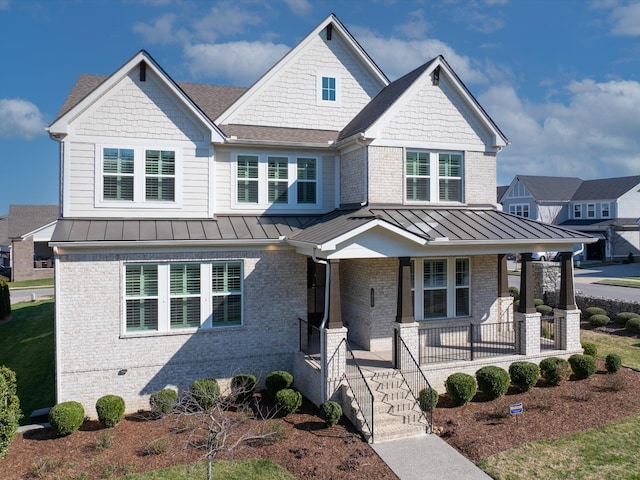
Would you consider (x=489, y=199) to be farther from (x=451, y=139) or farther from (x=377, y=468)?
(x=377, y=468)

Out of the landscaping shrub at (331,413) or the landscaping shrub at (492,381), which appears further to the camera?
the landscaping shrub at (492,381)

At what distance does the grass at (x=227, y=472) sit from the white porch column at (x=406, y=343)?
4.36m

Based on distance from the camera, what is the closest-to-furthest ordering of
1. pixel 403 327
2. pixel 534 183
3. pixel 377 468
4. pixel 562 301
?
1. pixel 377 468
2. pixel 403 327
3. pixel 562 301
4. pixel 534 183

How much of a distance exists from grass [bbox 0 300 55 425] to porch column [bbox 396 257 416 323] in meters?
10.2

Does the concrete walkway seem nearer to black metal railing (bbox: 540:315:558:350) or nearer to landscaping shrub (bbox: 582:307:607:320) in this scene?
black metal railing (bbox: 540:315:558:350)

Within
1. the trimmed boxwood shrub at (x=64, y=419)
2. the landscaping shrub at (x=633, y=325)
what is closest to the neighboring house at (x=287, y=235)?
the trimmed boxwood shrub at (x=64, y=419)

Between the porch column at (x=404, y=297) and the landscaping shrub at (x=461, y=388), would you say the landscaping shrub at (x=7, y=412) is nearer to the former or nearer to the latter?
the porch column at (x=404, y=297)

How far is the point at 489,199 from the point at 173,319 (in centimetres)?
1074

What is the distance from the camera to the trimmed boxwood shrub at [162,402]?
1197 centimetres

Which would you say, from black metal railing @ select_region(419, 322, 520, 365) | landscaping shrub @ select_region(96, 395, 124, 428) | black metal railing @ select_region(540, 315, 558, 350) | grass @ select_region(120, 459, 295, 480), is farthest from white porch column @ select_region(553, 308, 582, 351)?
landscaping shrub @ select_region(96, 395, 124, 428)

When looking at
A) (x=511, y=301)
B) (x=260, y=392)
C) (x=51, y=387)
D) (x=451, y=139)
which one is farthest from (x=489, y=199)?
(x=51, y=387)

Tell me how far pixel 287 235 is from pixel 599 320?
51.2ft

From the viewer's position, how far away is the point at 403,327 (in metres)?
12.6

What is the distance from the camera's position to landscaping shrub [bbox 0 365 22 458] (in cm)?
964
